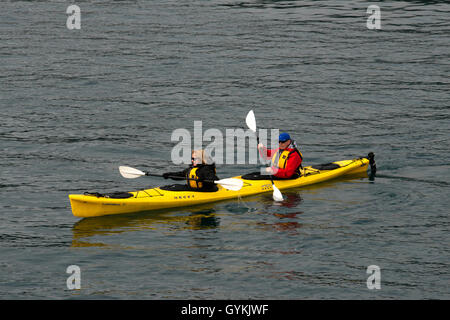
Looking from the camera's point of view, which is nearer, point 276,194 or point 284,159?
point 276,194

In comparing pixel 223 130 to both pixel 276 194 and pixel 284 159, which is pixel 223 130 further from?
pixel 276 194

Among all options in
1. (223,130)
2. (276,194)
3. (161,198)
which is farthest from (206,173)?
(223,130)

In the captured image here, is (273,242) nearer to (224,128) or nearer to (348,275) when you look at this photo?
(348,275)

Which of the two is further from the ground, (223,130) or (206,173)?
(223,130)

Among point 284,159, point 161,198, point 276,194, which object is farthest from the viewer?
point 284,159

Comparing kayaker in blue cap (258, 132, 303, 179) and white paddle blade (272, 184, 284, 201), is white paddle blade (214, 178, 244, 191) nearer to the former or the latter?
white paddle blade (272, 184, 284, 201)

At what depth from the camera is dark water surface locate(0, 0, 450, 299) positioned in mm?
12453

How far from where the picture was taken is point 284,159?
53.3 ft

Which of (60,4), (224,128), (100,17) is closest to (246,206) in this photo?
(224,128)

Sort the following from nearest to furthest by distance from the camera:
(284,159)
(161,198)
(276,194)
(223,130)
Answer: (161,198), (276,194), (284,159), (223,130)

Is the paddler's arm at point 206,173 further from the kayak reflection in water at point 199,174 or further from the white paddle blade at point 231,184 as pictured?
the white paddle blade at point 231,184

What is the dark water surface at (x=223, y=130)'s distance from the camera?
40.9ft

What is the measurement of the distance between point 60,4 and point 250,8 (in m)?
9.27

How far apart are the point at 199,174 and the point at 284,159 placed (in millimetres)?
2124
